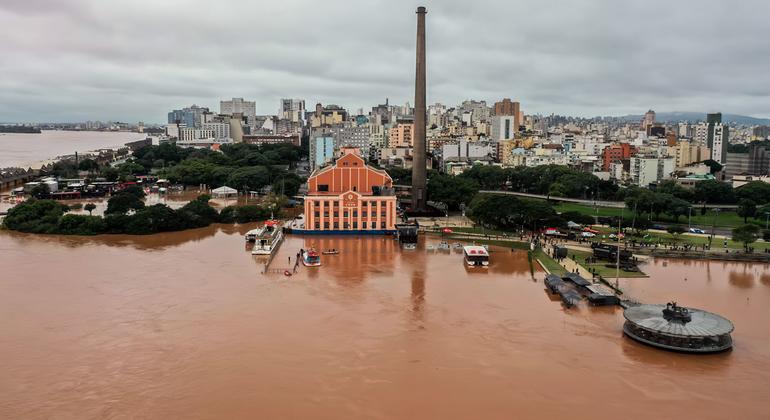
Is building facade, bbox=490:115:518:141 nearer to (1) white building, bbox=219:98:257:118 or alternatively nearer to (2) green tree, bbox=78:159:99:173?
(2) green tree, bbox=78:159:99:173

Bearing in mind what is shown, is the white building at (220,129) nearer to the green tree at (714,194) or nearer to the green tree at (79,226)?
the green tree at (79,226)

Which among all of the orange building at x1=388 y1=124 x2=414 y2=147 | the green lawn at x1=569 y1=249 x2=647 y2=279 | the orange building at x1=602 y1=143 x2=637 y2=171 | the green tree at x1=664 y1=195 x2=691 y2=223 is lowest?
the green lawn at x1=569 y1=249 x2=647 y2=279

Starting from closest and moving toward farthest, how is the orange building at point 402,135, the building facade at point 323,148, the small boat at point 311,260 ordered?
the small boat at point 311,260
the building facade at point 323,148
the orange building at point 402,135

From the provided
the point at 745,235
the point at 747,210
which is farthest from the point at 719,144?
the point at 745,235

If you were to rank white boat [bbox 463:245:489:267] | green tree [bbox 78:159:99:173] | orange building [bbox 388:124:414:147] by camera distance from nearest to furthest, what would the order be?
white boat [bbox 463:245:489:267] < green tree [bbox 78:159:99:173] < orange building [bbox 388:124:414:147]

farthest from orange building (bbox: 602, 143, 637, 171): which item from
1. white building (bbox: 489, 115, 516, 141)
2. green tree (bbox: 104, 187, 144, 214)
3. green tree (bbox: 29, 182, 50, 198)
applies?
green tree (bbox: 29, 182, 50, 198)

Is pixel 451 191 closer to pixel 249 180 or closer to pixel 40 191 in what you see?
pixel 249 180

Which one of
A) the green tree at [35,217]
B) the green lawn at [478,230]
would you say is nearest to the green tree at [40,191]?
the green tree at [35,217]
